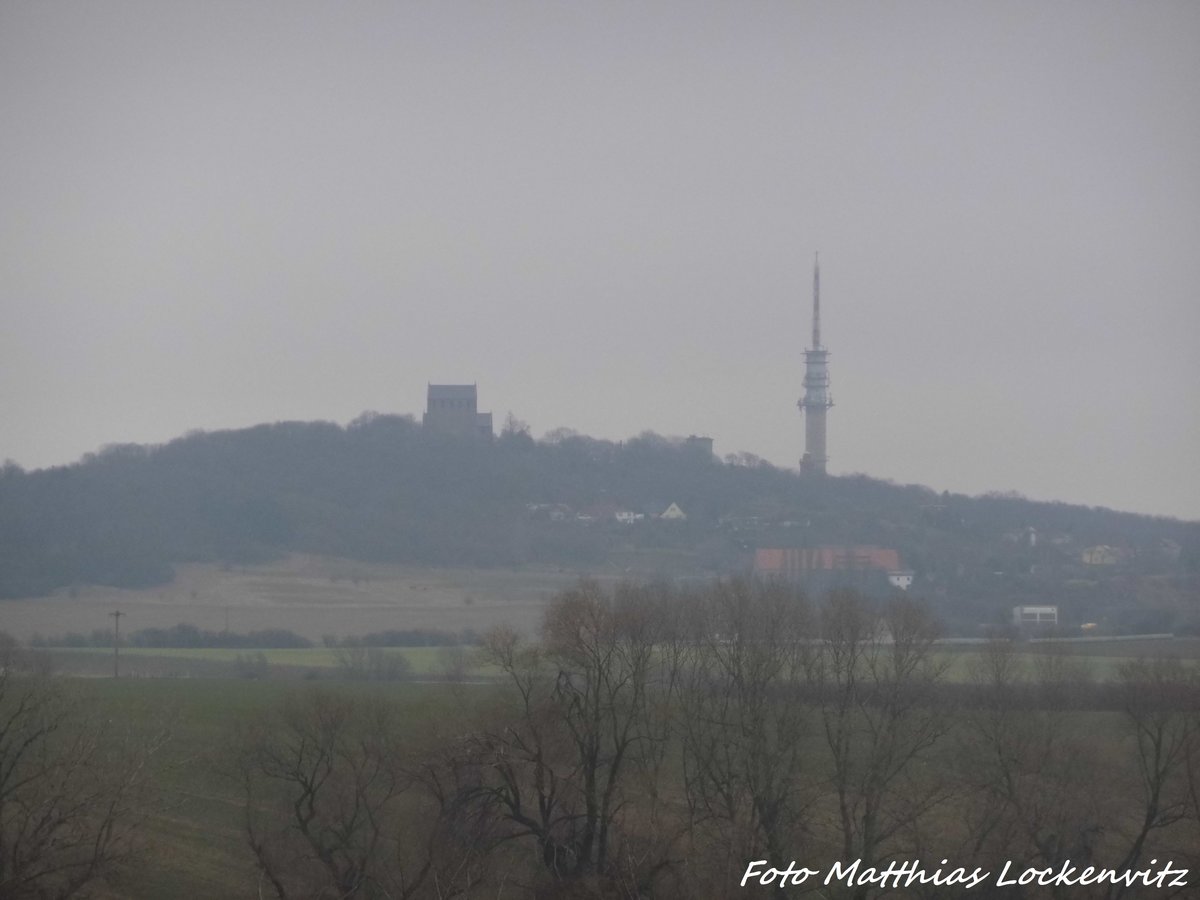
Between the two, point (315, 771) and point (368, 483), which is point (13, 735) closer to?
point (315, 771)

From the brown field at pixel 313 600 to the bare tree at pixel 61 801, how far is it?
27460mm

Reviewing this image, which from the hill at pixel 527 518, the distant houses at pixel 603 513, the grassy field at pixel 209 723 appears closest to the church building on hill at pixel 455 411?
the hill at pixel 527 518

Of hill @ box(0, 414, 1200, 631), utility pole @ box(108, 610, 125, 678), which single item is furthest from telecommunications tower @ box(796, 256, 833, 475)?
utility pole @ box(108, 610, 125, 678)

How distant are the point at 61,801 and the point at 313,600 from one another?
5621 cm

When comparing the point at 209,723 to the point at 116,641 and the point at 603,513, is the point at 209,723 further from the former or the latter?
the point at 603,513

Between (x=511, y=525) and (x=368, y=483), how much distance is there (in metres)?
14.8

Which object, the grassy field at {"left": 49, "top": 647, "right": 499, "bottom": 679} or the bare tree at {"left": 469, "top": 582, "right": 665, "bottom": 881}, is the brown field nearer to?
the grassy field at {"left": 49, "top": 647, "right": 499, "bottom": 679}

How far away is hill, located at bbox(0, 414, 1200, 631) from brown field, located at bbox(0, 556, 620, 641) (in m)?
2.14

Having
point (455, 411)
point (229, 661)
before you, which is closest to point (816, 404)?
point (455, 411)

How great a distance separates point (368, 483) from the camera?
10738cm

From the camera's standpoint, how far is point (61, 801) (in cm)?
2425

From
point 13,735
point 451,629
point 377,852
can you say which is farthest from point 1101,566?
point 13,735

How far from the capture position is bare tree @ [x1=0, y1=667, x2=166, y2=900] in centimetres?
2245

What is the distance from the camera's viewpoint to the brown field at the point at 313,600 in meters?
65.7
